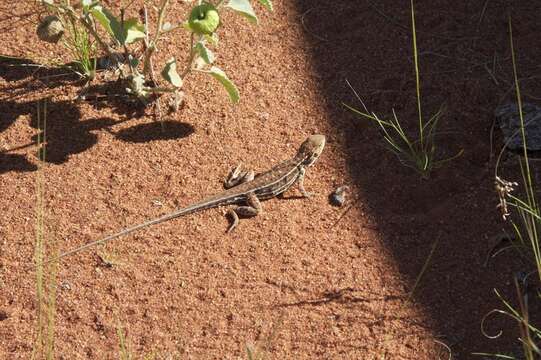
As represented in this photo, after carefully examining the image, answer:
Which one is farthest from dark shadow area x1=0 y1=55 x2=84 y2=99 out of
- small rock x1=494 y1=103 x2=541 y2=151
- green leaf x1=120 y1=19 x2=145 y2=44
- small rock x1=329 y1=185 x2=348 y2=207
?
small rock x1=494 y1=103 x2=541 y2=151

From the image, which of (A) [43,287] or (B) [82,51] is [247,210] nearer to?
(A) [43,287]

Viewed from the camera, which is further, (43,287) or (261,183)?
(261,183)

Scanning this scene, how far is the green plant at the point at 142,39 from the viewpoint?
5.37 meters

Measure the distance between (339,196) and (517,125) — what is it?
138 centimetres

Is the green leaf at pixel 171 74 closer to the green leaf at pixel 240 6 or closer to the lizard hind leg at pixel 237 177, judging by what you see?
the green leaf at pixel 240 6

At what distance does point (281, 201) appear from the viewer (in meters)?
5.76

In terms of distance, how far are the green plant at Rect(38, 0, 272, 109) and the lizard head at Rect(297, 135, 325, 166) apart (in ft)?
1.95

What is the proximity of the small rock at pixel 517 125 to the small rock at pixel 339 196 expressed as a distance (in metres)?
1.20

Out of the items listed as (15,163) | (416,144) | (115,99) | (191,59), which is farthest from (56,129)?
(416,144)

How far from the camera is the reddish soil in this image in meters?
4.82

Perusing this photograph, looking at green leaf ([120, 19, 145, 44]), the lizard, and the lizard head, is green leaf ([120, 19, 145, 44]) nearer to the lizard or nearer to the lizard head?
the lizard

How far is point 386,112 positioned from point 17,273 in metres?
2.93

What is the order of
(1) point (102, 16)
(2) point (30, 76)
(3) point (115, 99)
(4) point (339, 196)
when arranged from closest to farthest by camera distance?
(1) point (102, 16) < (4) point (339, 196) < (3) point (115, 99) < (2) point (30, 76)

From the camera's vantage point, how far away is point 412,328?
4.82 metres
